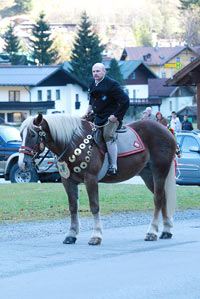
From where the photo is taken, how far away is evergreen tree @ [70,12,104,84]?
111625 mm

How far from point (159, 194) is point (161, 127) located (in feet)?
3.37

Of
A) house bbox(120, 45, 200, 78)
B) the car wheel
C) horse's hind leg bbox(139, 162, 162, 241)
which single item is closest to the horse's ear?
horse's hind leg bbox(139, 162, 162, 241)

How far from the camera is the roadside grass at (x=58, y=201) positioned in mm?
14430

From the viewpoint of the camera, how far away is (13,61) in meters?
133

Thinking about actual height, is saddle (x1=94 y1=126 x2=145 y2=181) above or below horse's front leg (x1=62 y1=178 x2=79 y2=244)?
above

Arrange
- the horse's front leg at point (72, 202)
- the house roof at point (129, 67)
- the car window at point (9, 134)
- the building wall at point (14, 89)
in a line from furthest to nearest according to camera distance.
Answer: the house roof at point (129, 67), the building wall at point (14, 89), the car window at point (9, 134), the horse's front leg at point (72, 202)

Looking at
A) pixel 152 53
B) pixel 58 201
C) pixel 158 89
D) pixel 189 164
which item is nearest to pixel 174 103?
pixel 158 89

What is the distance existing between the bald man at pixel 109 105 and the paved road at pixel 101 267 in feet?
4.26

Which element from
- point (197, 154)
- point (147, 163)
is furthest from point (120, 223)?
point (197, 154)

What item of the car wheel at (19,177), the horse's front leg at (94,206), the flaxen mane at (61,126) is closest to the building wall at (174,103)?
the car wheel at (19,177)

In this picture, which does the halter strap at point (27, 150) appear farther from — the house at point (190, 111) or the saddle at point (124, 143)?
the house at point (190, 111)

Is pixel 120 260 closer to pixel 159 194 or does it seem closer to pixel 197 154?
pixel 159 194

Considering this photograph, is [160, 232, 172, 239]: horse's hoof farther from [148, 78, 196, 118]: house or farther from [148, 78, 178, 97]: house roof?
[148, 78, 178, 97]: house roof

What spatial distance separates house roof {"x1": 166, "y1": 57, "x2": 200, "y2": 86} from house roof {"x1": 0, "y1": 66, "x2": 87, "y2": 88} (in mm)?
67260
